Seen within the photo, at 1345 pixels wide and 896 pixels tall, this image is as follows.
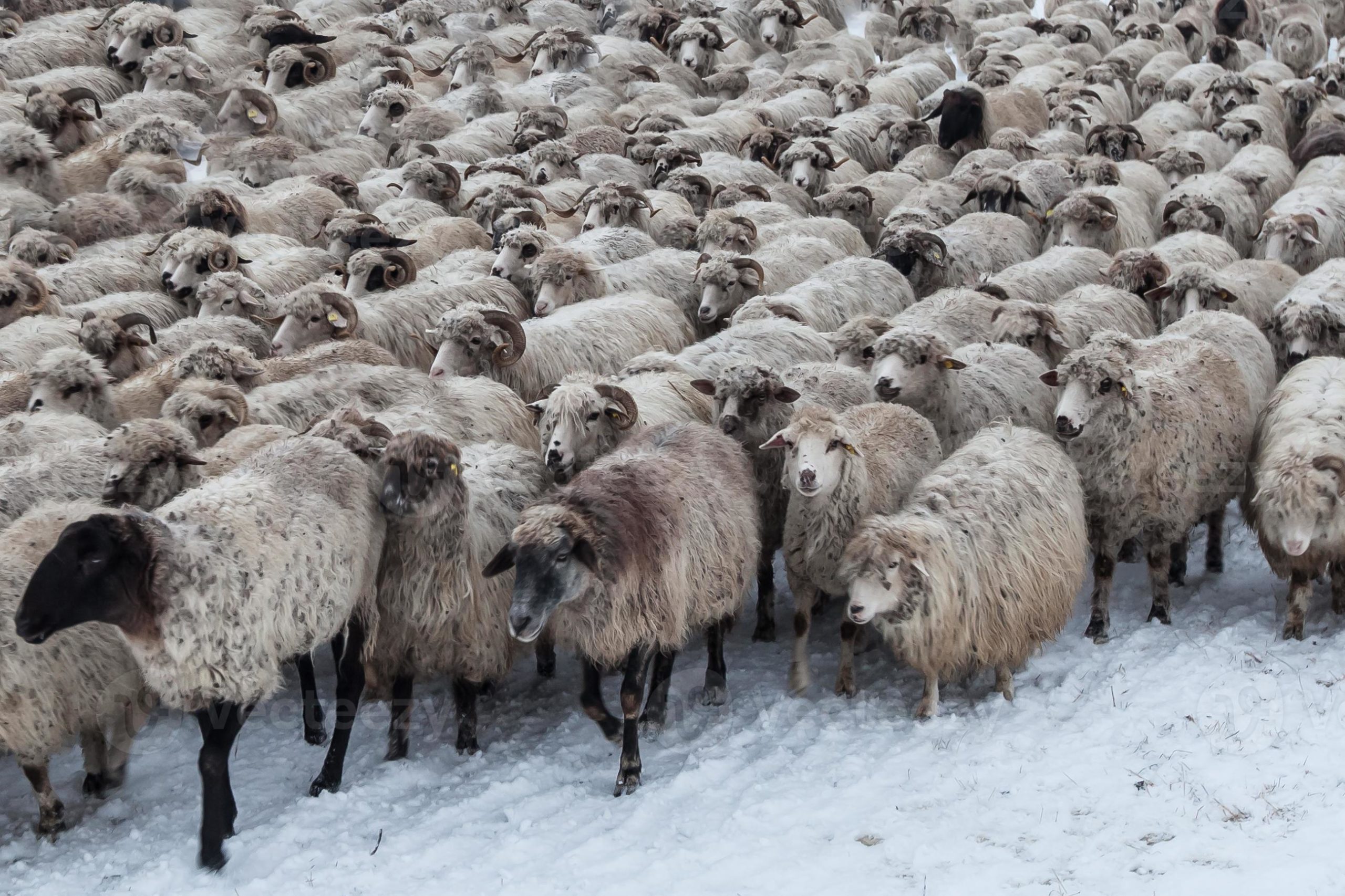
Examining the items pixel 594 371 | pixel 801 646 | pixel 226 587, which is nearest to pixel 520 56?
pixel 594 371

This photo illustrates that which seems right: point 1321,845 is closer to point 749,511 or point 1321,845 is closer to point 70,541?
point 749,511

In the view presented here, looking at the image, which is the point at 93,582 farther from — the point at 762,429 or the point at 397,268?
the point at 397,268

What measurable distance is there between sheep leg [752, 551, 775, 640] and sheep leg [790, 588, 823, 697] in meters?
0.40

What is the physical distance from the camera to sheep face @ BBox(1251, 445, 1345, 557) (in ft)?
21.7

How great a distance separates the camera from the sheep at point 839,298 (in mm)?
9102

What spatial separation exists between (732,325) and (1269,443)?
337 centimetres

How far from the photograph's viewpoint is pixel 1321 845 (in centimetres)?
509

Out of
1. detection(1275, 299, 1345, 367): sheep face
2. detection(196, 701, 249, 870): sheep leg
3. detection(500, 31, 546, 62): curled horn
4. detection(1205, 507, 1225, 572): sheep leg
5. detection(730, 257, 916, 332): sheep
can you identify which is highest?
detection(500, 31, 546, 62): curled horn

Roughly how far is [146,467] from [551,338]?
320 centimetres

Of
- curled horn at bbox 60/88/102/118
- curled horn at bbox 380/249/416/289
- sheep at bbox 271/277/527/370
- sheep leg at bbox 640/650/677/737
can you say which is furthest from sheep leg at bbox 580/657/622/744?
curled horn at bbox 60/88/102/118

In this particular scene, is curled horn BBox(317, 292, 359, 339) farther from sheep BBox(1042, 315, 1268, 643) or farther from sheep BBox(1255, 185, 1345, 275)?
sheep BBox(1255, 185, 1345, 275)

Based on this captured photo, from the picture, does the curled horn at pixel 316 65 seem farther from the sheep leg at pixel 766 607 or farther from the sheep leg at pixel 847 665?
the sheep leg at pixel 847 665

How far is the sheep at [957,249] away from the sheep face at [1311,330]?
248 centimetres

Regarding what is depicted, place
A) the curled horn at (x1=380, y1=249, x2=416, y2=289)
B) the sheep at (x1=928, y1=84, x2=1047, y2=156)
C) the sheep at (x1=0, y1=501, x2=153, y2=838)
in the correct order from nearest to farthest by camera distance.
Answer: the sheep at (x1=0, y1=501, x2=153, y2=838) < the curled horn at (x1=380, y1=249, x2=416, y2=289) < the sheep at (x1=928, y1=84, x2=1047, y2=156)
